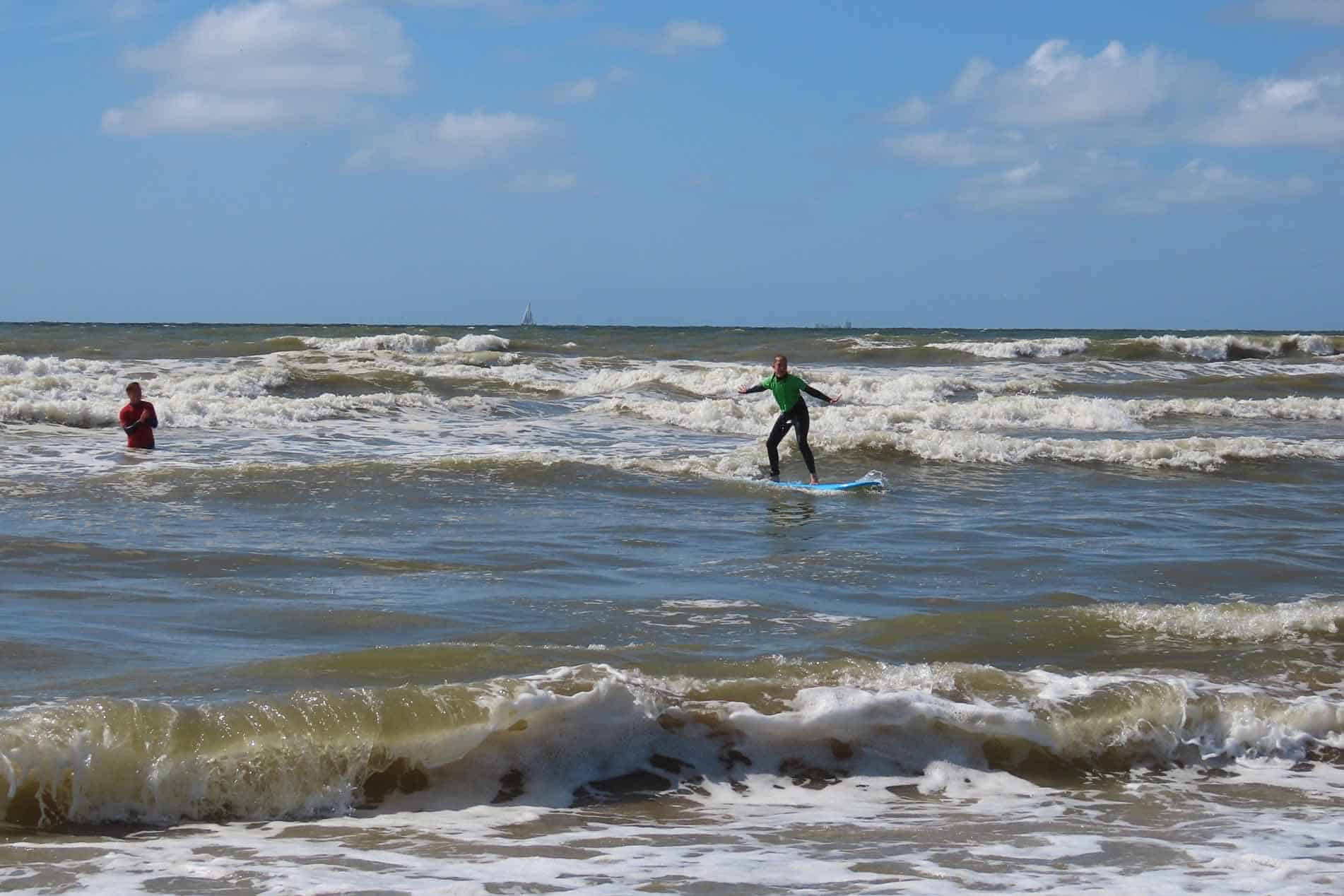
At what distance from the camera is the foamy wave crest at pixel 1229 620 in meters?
8.43

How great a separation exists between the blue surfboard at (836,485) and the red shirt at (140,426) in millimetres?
7522

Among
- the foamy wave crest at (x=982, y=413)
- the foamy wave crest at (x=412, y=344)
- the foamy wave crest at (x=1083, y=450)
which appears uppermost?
the foamy wave crest at (x=412, y=344)

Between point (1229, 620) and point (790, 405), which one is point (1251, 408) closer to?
point (790, 405)

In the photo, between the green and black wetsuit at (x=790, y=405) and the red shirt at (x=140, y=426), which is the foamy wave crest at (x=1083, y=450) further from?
the red shirt at (x=140, y=426)

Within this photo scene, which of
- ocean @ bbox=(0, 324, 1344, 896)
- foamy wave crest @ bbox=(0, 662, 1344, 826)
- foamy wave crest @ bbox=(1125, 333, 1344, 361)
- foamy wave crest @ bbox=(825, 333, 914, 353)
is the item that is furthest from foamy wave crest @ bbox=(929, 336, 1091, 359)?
foamy wave crest @ bbox=(0, 662, 1344, 826)

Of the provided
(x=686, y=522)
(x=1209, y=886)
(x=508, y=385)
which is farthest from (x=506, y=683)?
(x=508, y=385)

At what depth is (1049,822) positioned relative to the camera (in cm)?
552

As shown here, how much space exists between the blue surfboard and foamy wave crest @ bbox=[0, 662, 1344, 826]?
8849mm

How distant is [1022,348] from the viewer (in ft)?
149

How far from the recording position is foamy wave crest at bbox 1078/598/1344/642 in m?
8.43

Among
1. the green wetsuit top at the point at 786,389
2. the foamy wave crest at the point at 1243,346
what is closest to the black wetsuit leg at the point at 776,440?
the green wetsuit top at the point at 786,389

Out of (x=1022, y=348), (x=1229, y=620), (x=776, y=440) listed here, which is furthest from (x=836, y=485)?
(x=1022, y=348)

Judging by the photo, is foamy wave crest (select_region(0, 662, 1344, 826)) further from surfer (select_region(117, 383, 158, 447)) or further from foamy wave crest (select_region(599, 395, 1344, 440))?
foamy wave crest (select_region(599, 395, 1344, 440))

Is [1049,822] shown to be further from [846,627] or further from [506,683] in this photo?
[846,627]
